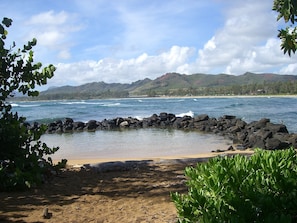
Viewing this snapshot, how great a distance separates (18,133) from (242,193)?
4.24 metres

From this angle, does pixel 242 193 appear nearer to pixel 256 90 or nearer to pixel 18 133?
pixel 18 133

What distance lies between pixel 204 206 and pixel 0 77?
16.4ft

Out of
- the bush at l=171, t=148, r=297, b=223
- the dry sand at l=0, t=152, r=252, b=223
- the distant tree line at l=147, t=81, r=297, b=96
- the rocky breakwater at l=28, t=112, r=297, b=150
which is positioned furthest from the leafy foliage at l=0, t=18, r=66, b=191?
the distant tree line at l=147, t=81, r=297, b=96

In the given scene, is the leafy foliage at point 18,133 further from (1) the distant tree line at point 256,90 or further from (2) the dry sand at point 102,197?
(1) the distant tree line at point 256,90

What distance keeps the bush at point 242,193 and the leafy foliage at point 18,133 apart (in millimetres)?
3445

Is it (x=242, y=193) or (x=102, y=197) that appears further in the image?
(x=102, y=197)

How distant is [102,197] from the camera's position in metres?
5.01

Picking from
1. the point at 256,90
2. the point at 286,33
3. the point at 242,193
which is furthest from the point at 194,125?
the point at 256,90

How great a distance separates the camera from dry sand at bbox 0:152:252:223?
13.8 ft

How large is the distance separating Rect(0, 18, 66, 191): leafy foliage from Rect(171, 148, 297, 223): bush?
3445mm

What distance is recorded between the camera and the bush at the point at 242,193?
8.46ft

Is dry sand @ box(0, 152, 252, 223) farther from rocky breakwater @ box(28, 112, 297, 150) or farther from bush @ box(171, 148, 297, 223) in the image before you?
rocky breakwater @ box(28, 112, 297, 150)

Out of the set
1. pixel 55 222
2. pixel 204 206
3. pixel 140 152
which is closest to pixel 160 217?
pixel 55 222

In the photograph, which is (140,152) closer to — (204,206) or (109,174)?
(109,174)
